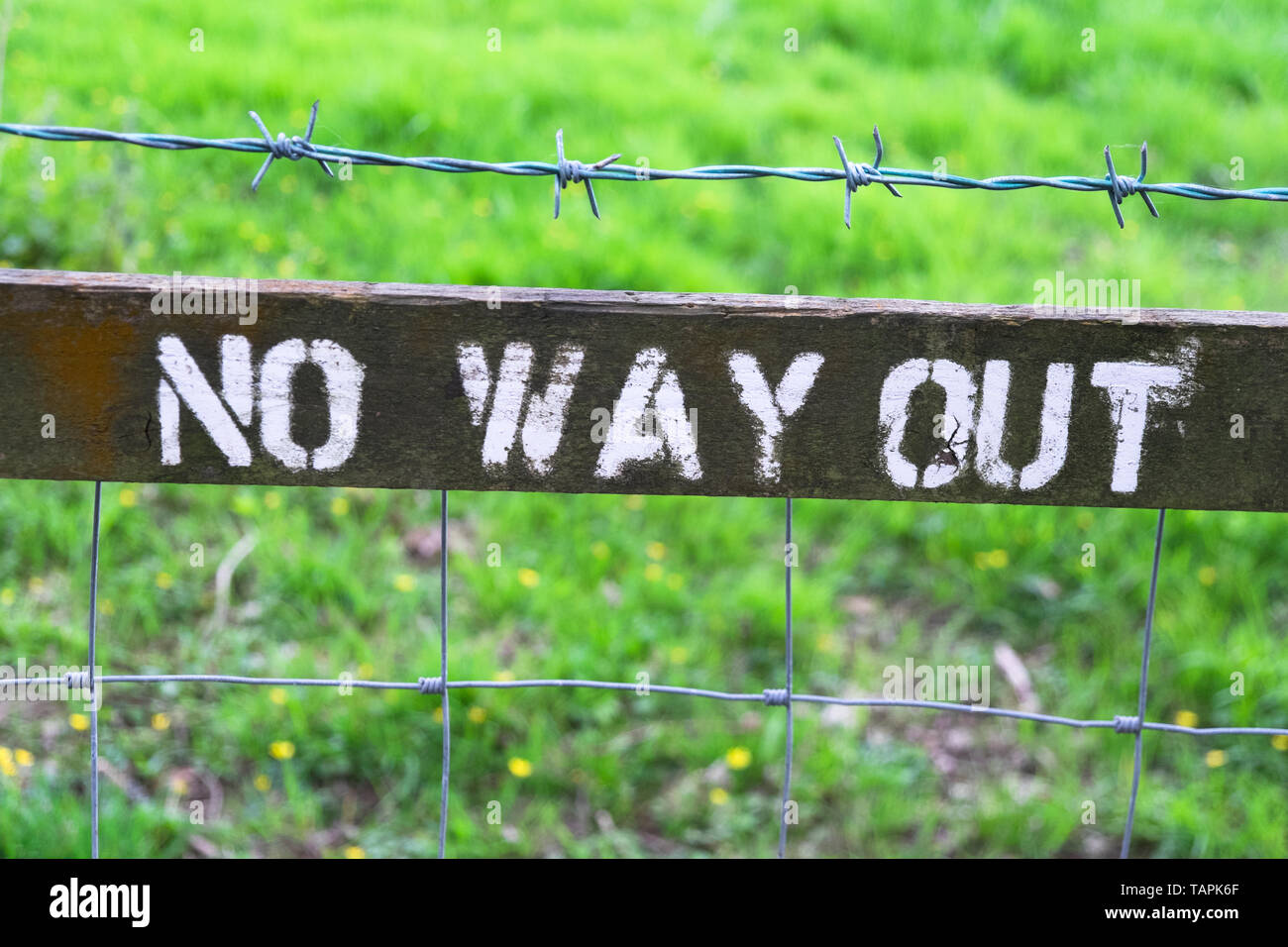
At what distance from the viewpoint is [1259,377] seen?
1175mm

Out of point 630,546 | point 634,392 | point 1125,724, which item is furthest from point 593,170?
point 630,546

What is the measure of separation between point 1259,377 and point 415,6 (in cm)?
463

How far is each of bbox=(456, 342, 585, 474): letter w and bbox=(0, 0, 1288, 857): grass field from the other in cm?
132

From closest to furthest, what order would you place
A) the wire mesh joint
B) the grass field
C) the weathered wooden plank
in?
1. the weathered wooden plank
2. the wire mesh joint
3. the grass field

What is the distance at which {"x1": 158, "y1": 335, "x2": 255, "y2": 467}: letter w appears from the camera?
3.79 ft

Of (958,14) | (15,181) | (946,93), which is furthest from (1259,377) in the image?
(958,14)

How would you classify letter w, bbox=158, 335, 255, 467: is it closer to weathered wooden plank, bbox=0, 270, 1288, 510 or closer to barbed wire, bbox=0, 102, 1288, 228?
weathered wooden plank, bbox=0, 270, 1288, 510

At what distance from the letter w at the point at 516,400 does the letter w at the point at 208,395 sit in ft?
0.78

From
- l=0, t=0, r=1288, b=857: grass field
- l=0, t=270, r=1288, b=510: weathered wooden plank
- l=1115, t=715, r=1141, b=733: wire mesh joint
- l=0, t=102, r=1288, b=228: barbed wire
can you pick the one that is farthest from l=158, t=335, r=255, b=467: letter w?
l=0, t=0, r=1288, b=857: grass field

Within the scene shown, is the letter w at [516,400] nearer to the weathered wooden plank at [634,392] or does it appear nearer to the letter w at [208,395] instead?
the weathered wooden plank at [634,392]

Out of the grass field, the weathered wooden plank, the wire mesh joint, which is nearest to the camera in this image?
the weathered wooden plank

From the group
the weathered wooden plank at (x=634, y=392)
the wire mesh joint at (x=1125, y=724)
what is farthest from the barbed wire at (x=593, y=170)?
the wire mesh joint at (x=1125, y=724)

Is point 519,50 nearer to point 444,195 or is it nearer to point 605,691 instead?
point 444,195

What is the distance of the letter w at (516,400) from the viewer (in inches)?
45.9
